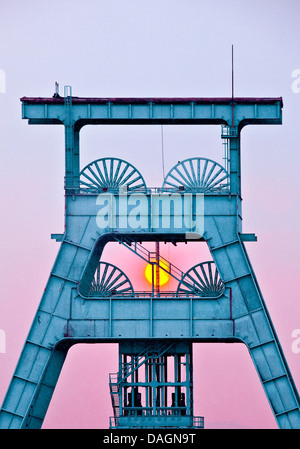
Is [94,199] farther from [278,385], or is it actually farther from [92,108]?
[278,385]

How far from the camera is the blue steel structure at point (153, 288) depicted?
302 ft

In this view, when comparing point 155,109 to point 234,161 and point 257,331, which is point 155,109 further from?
point 257,331

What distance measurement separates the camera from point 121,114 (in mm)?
93812

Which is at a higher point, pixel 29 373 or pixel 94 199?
pixel 94 199

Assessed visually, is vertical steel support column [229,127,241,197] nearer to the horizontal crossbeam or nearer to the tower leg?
the horizontal crossbeam

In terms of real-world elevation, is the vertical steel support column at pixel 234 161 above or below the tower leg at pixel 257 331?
above

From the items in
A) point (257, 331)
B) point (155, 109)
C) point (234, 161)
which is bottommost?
point (257, 331)

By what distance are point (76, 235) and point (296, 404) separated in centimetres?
1237

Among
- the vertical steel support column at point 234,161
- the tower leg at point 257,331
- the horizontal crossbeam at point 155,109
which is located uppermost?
the horizontal crossbeam at point 155,109

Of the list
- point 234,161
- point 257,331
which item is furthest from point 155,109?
point 257,331

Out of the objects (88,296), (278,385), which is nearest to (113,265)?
(88,296)

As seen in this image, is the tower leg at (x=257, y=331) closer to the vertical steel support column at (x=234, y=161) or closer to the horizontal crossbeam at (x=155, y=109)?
the vertical steel support column at (x=234, y=161)

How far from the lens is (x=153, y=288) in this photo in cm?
9456

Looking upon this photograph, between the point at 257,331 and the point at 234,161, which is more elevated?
the point at 234,161
